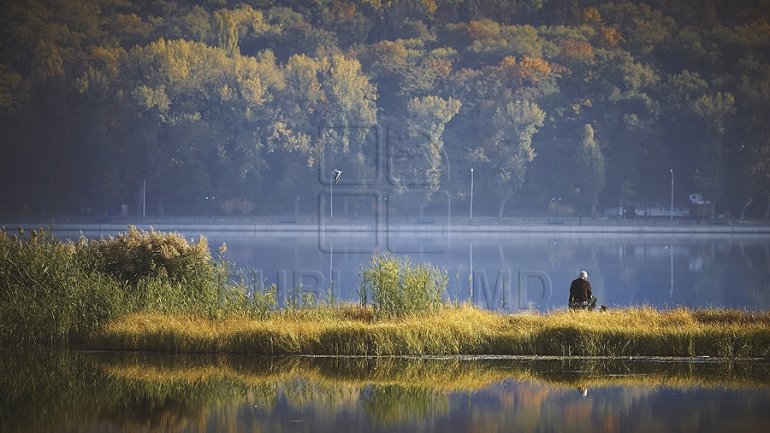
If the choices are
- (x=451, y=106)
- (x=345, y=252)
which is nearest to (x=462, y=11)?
(x=451, y=106)

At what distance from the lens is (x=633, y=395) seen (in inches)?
516

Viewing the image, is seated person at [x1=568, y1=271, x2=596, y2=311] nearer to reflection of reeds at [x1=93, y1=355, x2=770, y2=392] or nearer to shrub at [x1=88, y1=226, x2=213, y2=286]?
reflection of reeds at [x1=93, y1=355, x2=770, y2=392]

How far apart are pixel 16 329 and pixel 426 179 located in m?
64.3

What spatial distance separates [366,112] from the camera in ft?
284

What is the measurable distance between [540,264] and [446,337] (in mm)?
32052

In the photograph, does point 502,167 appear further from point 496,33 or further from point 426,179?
point 496,33

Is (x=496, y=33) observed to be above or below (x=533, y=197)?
above

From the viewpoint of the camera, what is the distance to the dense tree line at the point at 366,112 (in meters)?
83.8

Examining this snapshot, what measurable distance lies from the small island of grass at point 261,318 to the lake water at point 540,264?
4.87ft

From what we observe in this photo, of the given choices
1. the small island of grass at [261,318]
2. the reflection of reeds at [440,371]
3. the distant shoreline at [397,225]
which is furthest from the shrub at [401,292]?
the distant shoreline at [397,225]

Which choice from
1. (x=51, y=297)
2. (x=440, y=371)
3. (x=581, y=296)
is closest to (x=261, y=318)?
(x=51, y=297)

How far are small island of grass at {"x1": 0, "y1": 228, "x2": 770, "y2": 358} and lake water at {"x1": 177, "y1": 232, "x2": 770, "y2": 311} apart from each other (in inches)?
58.5

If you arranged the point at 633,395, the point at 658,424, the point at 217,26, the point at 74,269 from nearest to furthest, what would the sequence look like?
the point at 658,424, the point at 633,395, the point at 74,269, the point at 217,26

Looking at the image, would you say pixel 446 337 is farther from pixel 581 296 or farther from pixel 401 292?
pixel 581 296
